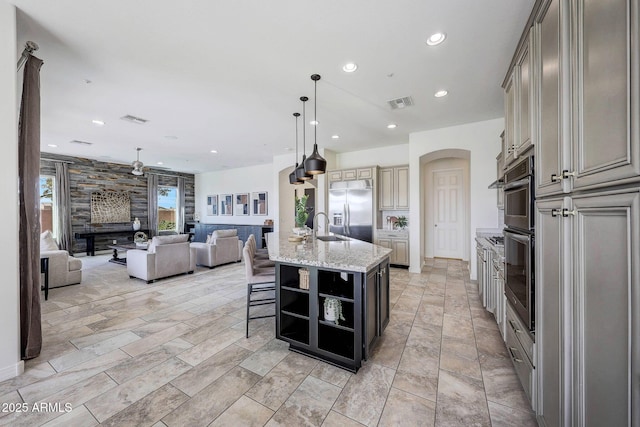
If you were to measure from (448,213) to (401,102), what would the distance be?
3.80 m

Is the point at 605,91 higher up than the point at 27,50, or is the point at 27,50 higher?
the point at 27,50

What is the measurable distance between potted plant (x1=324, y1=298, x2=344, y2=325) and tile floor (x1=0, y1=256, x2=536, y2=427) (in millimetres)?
393

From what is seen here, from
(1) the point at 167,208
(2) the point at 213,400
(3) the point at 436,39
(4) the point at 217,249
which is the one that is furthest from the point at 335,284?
(1) the point at 167,208

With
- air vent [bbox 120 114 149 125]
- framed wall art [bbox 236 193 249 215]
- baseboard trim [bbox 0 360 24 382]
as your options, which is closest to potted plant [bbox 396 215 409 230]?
air vent [bbox 120 114 149 125]

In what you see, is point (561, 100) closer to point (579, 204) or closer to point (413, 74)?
point (579, 204)

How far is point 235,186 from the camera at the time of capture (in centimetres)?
970

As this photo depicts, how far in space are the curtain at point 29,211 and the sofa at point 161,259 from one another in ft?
7.93

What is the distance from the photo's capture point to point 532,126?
5.34ft

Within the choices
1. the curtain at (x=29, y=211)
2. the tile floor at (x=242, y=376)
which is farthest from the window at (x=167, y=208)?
the curtain at (x=29, y=211)

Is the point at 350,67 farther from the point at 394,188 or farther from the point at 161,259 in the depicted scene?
the point at 161,259

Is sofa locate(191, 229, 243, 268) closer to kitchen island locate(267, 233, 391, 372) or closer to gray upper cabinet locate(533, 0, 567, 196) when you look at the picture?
kitchen island locate(267, 233, 391, 372)

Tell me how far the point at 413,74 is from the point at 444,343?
117 inches

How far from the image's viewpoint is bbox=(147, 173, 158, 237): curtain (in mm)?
9016

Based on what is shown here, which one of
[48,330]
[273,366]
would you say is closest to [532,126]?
[273,366]
